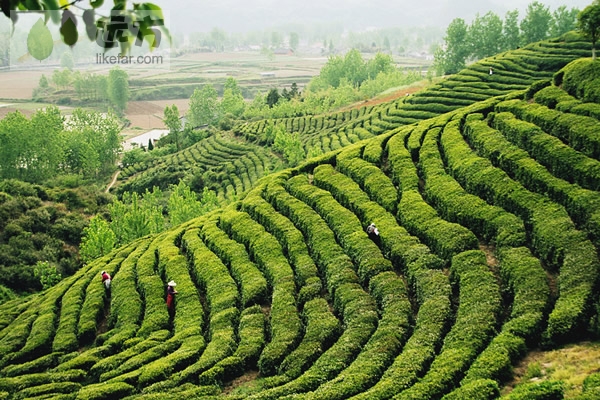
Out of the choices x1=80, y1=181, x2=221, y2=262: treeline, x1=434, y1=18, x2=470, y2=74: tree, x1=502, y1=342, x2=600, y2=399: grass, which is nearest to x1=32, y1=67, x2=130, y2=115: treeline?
x1=434, y1=18, x2=470, y2=74: tree

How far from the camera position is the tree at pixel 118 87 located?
358 ft

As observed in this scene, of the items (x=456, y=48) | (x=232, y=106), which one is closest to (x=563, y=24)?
(x=456, y=48)

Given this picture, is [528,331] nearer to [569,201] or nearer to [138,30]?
[569,201]

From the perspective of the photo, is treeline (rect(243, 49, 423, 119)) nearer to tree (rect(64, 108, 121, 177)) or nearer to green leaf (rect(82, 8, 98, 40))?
tree (rect(64, 108, 121, 177))

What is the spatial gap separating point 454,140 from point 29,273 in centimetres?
2415

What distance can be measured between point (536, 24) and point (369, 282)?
61.6m

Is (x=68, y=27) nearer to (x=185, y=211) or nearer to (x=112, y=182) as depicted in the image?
(x=185, y=211)

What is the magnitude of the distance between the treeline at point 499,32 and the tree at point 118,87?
6262 centimetres

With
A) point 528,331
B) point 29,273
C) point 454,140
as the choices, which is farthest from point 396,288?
point 29,273

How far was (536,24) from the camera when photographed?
68250 millimetres

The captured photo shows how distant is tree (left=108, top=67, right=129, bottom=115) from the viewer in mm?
109062

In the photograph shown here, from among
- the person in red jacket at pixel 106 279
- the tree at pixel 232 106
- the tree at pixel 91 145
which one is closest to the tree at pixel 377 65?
the tree at pixel 232 106

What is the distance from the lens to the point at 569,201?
18188 mm

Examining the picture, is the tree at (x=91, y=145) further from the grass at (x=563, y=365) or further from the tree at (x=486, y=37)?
the grass at (x=563, y=365)
